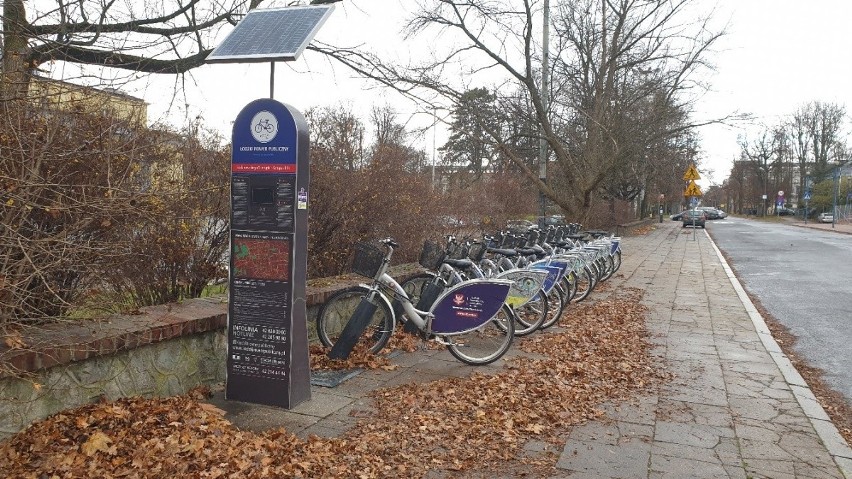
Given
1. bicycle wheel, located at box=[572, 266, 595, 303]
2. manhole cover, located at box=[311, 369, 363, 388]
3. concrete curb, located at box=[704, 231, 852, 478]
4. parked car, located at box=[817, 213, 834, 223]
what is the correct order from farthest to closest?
parked car, located at box=[817, 213, 834, 223] → bicycle wheel, located at box=[572, 266, 595, 303] → manhole cover, located at box=[311, 369, 363, 388] → concrete curb, located at box=[704, 231, 852, 478]

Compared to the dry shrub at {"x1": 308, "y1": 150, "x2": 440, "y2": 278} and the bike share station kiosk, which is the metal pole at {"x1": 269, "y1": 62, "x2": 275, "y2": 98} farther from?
the dry shrub at {"x1": 308, "y1": 150, "x2": 440, "y2": 278}

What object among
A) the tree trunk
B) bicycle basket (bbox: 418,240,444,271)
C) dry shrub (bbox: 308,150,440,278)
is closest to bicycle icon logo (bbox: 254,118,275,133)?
the tree trunk

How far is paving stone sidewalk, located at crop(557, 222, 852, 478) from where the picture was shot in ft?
12.5

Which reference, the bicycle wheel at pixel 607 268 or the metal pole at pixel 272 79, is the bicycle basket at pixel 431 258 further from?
the bicycle wheel at pixel 607 268

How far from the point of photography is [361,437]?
4.00 meters

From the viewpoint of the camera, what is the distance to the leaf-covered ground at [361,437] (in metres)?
3.28

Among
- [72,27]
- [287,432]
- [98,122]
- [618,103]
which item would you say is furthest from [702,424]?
[618,103]

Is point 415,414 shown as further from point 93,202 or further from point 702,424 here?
point 93,202

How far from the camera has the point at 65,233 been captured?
11.6 ft

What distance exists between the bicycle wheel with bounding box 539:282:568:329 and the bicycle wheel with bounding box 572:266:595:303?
1947mm

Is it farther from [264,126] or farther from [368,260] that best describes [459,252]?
[264,126]

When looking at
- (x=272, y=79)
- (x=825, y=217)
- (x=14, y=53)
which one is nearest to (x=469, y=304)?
(x=272, y=79)

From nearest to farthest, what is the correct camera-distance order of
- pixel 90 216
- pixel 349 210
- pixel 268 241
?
pixel 90 216, pixel 268 241, pixel 349 210

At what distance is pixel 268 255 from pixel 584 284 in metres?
7.13
